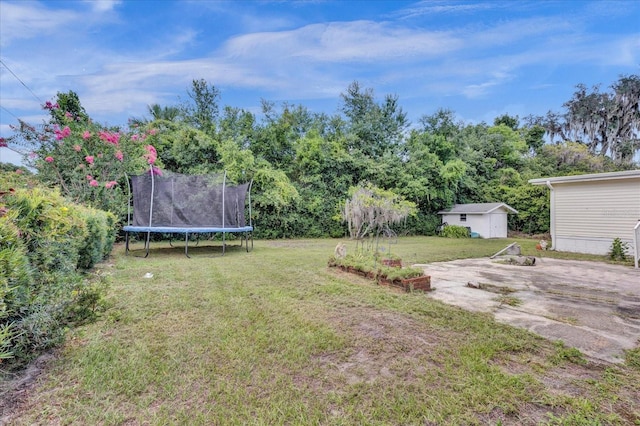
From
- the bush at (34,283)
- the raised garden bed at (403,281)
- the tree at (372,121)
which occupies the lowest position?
the raised garden bed at (403,281)

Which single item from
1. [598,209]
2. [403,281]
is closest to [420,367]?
[403,281]

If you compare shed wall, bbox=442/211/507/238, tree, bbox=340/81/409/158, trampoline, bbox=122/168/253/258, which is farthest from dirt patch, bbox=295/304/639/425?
shed wall, bbox=442/211/507/238

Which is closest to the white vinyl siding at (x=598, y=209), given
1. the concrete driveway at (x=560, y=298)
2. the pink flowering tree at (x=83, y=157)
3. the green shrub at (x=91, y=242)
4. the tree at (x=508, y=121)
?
the concrete driveway at (x=560, y=298)

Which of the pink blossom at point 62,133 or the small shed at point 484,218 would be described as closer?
the pink blossom at point 62,133

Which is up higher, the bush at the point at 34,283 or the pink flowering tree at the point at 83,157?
the pink flowering tree at the point at 83,157

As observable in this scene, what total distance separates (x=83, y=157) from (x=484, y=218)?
15544 mm

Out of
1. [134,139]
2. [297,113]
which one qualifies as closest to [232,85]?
[297,113]

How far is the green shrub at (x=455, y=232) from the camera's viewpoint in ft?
47.2

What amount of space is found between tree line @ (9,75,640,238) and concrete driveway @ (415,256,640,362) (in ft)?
25.7

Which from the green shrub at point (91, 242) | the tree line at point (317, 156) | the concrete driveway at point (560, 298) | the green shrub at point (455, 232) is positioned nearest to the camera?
the concrete driveway at point (560, 298)

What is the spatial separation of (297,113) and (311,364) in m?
13.8

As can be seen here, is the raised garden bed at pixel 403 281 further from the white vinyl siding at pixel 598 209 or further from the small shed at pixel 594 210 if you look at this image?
the white vinyl siding at pixel 598 209

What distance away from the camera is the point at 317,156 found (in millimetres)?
13625

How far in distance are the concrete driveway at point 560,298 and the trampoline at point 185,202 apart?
5259mm
